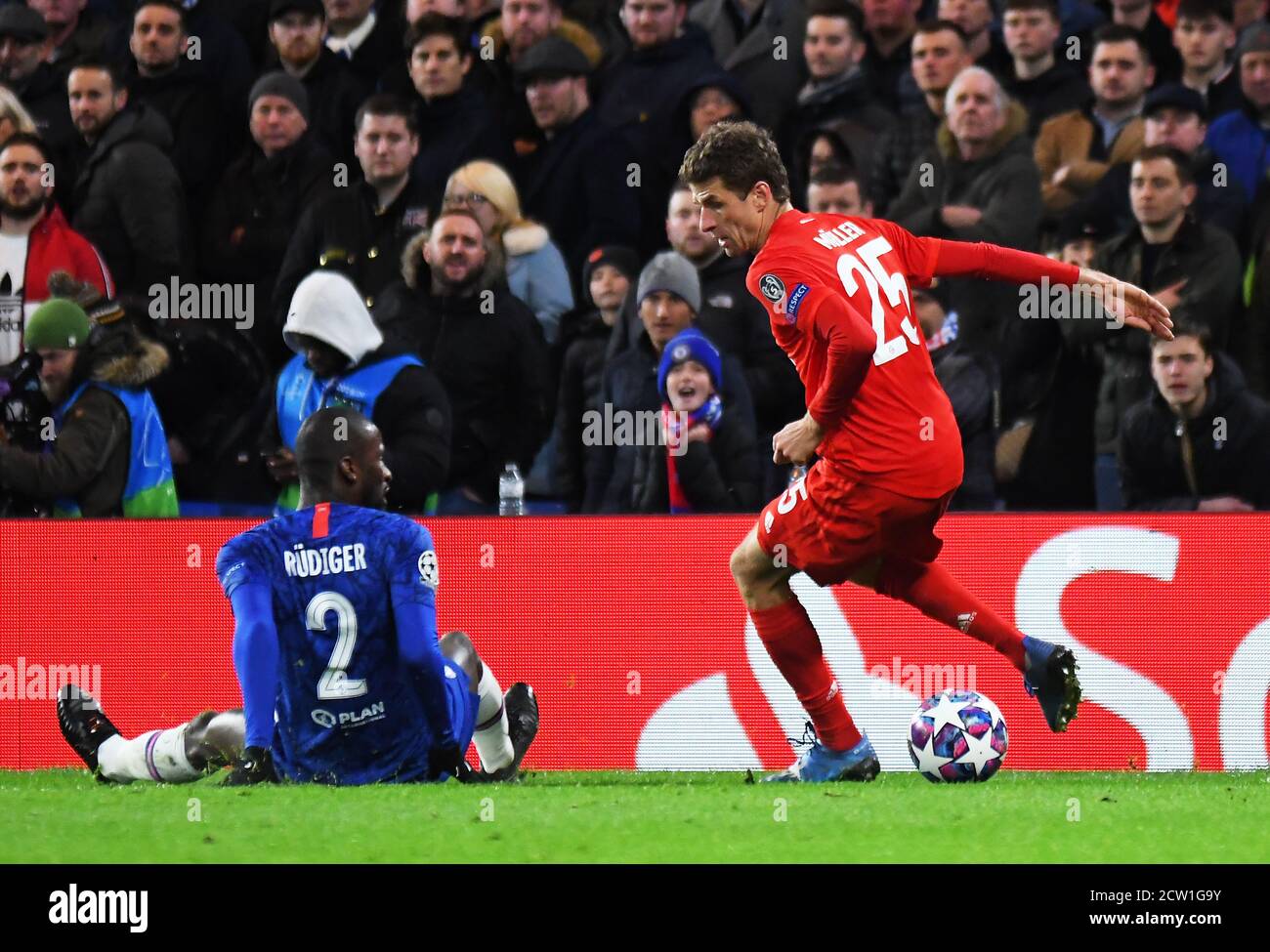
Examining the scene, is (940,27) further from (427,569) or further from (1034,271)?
(427,569)

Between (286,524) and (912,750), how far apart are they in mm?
2225

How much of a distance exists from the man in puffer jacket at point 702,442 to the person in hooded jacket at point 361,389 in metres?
1.04

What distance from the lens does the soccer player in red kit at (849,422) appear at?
586cm

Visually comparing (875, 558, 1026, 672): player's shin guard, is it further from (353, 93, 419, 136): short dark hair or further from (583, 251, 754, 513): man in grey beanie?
(353, 93, 419, 136): short dark hair

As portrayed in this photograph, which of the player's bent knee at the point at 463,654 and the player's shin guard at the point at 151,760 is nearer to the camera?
the player's bent knee at the point at 463,654

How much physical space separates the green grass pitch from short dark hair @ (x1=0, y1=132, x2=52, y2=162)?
14.5 ft

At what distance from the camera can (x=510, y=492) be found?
28.9 feet

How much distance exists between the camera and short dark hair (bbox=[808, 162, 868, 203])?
9.09 m

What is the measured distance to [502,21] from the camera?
1017 cm

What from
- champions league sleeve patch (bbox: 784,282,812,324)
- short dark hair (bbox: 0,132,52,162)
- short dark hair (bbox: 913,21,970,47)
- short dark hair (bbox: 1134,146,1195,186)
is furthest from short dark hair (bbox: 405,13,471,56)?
champions league sleeve patch (bbox: 784,282,812,324)

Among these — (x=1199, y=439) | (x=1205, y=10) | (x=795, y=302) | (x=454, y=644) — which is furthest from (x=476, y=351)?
(x=1205, y=10)

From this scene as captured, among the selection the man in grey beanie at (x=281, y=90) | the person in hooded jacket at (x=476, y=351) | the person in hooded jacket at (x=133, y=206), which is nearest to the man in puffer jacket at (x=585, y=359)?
the person in hooded jacket at (x=476, y=351)

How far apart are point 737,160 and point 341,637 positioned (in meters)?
1.94

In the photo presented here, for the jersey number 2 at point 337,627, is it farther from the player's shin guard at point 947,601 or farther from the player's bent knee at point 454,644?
the player's shin guard at point 947,601
